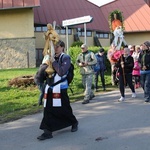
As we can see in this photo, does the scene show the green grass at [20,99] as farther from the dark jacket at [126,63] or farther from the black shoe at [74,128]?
the black shoe at [74,128]

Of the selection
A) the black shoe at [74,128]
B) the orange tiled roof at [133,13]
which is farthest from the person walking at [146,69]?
the orange tiled roof at [133,13]

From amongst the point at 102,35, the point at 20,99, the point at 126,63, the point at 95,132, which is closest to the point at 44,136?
the point at 95,132

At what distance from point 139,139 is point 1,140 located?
8.41ft

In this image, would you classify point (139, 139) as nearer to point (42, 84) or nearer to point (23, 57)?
point (42, 84)

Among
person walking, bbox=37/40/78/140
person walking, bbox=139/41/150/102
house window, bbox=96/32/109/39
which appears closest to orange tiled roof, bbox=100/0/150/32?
house window, bbox=96/32/109/39

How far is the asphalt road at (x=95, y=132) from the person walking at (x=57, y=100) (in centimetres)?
23

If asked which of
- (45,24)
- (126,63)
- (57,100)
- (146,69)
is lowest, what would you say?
(57,100)

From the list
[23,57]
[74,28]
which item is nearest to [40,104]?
[23,57]

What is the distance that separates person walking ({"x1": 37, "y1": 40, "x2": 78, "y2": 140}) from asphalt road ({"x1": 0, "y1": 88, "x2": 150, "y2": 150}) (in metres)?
0.23

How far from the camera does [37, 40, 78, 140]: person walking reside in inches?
244

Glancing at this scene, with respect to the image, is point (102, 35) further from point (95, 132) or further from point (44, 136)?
point (44, 136)

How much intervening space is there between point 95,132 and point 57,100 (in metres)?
1.01

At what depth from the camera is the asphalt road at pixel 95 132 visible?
5.71m

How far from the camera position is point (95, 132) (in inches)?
258
